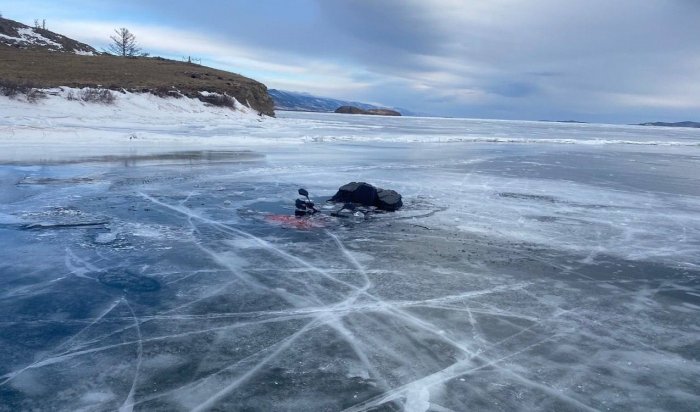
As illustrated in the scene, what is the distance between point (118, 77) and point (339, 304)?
4040cm

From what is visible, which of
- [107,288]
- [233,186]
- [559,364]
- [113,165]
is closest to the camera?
[559,364]

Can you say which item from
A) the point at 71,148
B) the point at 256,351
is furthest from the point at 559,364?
the point at 71,148

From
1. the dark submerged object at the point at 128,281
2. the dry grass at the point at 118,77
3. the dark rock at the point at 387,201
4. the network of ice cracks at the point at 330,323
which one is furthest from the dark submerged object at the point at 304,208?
the dry grass at the point at 118,77

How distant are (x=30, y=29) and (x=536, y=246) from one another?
245 feet

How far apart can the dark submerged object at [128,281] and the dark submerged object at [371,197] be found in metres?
4.79

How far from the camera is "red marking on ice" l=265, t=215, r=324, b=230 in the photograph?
8.27 m

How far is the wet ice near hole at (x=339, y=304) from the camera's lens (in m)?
3.59

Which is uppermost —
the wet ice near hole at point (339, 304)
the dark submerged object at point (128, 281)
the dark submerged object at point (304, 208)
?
the dark submerged object at point (304, 208)

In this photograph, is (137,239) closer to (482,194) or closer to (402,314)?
(402,314)

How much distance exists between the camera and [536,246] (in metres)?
7.57

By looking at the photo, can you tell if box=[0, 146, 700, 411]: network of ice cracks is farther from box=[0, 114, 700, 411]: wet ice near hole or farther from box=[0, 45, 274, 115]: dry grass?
box=[0, 45, 274, 115]: dry grass

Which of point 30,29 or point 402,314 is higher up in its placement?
point 30,29

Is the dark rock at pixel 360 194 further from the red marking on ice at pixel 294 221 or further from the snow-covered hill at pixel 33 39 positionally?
the snow-covered hill at pixel 33 39

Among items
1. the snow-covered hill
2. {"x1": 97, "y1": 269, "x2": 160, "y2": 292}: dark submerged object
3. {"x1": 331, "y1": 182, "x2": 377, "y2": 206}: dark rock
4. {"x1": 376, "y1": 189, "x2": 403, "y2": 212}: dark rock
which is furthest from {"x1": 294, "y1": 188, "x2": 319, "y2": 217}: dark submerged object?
the snow-covered hill
